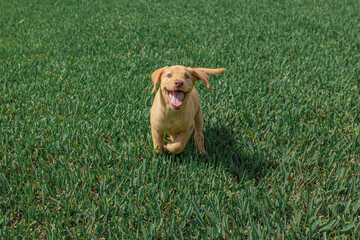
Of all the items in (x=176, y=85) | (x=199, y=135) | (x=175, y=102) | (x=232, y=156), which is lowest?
(x=232, y=156)

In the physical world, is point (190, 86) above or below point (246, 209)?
above

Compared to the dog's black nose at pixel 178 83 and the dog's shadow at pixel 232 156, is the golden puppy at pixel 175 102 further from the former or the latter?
the dog's shadow at pixel 232 156

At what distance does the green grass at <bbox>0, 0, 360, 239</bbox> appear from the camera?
85.0 inches

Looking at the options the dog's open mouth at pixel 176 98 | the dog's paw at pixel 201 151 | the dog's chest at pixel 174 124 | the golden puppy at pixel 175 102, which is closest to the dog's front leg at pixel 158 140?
the golden puppy at pixel 175 102

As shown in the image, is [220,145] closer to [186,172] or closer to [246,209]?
[186,172]

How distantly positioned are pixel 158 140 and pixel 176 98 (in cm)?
56

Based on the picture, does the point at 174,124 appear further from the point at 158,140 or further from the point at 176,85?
the point at 176,85

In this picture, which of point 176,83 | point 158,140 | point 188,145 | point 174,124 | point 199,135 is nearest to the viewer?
point 176,83

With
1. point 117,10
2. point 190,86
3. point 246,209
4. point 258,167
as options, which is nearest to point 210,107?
point 258,167

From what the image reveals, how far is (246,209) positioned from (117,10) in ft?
26.5

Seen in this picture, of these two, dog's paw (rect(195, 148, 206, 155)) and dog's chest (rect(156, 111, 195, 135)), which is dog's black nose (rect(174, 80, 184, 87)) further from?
dog's paw (rect(195, 148, 206, 155))

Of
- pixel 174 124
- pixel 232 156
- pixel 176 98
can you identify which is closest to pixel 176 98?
pixel 176 98

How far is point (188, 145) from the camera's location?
9.66ft

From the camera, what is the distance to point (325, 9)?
883 cm
